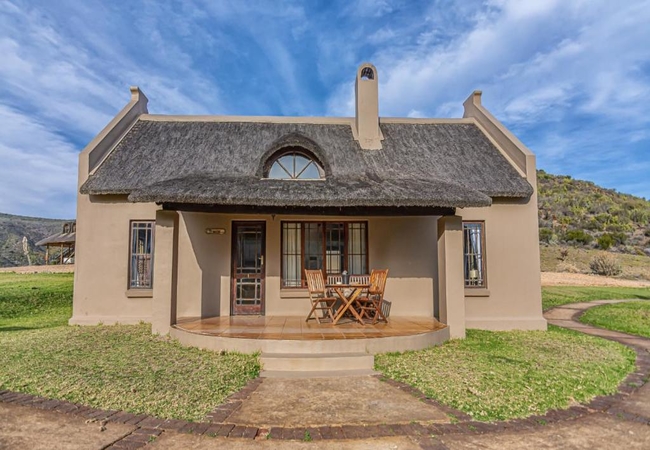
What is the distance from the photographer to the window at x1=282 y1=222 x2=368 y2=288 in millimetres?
9625

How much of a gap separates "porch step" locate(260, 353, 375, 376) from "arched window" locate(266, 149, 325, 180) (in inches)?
202

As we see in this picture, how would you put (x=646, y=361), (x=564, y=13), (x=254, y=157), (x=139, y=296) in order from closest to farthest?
(x=646, y=361)
(x=139, y=296)
(x=254, y=157)
(x=564, y=13)

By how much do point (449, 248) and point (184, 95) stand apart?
14123 mm

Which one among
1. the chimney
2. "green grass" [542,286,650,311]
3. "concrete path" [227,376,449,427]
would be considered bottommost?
"concrete path" [227,376,449,427]

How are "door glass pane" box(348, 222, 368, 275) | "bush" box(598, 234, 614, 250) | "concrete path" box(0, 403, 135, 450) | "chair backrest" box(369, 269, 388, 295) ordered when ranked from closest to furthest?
"concrete path" box(0, 403, 135, 450)
"chair backrest" box(369, 269, 388, 295)
"door glass pane" box(348, 222, 368, 275)
"bush" box(598, 234, 614, 250)

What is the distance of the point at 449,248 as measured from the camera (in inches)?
316

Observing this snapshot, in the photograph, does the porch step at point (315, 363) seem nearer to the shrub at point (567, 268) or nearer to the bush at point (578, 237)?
the shrub at point (567, 268)

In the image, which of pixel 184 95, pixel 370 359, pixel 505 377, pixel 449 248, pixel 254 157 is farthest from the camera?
pixel 184 95

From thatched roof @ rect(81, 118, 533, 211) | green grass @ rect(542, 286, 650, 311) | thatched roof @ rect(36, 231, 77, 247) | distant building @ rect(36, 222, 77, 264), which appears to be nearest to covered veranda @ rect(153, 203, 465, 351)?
thatched roof @ rect(81, 118, 533, 211)

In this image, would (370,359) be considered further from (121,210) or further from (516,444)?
(121,210)

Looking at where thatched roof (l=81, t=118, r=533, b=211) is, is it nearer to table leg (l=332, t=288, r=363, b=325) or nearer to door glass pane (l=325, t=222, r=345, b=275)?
door glass pane (l=325, t=222, r=345, b=275)

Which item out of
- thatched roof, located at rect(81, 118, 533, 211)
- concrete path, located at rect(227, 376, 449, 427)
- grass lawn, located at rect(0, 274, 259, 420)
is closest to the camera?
concrete path, located at rect(227, 376, 449, 427)

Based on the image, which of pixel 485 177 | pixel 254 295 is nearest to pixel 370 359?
pixel 254 295

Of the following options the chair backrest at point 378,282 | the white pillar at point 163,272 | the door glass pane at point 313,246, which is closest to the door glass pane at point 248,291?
the door glass pane at point 313,246
